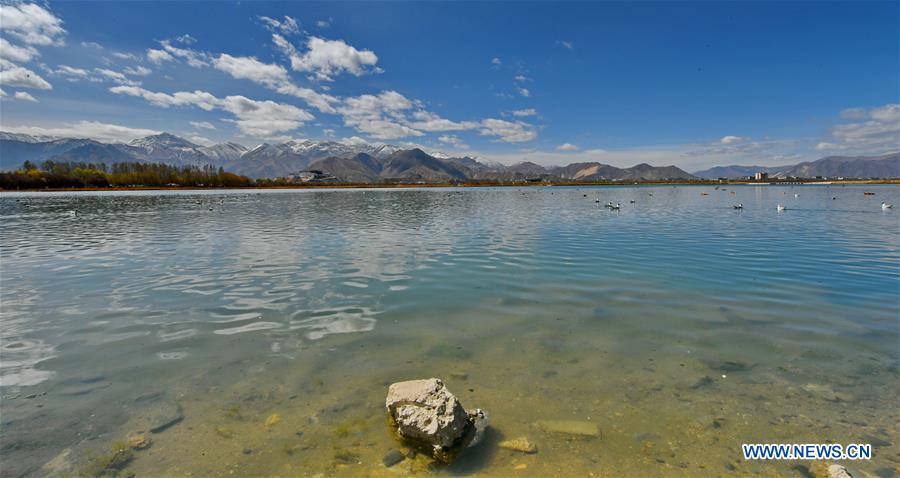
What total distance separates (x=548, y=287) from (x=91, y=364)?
50.5 ft

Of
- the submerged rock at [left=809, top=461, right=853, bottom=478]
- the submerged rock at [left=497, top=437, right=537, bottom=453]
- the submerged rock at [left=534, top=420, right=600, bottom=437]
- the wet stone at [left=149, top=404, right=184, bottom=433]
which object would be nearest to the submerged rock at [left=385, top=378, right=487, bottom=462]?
the submerged rock at [left=497, top=437, right=537, bottom=453]

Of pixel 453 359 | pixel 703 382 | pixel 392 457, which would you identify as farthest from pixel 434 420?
pixel 703 382

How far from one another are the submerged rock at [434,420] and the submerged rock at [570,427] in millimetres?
1181

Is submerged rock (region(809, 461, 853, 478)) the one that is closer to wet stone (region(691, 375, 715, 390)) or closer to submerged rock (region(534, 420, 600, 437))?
wet stone (region(691, 375, 715, 390))

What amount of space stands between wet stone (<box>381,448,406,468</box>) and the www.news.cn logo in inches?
231

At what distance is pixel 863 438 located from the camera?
714 centimetres

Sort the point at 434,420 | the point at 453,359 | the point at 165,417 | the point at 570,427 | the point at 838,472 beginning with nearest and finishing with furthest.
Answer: the point at 838,472, the point at 434,420, the point at 570,427, the point at 165,417, the point at 453,359

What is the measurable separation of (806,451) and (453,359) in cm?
708

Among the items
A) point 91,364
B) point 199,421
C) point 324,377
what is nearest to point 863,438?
point 324,377

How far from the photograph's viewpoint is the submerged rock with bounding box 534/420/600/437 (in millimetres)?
7402

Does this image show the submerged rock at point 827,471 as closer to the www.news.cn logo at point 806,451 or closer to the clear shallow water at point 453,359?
the www.news.cn logo at point 806,451

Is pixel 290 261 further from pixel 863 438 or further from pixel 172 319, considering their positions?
pixel 863 438

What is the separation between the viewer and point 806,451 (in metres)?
6.99

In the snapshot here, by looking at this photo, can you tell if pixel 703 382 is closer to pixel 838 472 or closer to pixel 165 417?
pixel 838 472
